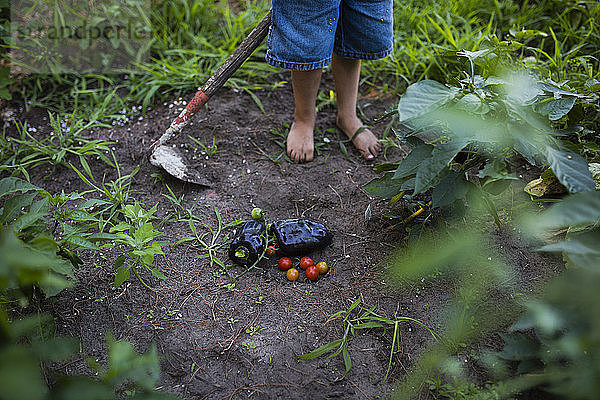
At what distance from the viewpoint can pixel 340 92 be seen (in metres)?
2.43

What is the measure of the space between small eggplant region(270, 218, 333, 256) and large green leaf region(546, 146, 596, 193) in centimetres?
87

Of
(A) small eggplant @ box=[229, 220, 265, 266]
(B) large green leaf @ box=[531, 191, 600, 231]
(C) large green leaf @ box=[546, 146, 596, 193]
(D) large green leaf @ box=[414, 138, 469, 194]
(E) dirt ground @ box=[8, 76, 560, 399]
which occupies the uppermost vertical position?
(B) large green leaf @ box=[531, 191, 600, 231]

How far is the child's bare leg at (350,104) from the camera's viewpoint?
235 centimetres

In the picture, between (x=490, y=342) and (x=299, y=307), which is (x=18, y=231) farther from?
(x=490, y=342)

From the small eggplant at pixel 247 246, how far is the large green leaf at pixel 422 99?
2.57ft

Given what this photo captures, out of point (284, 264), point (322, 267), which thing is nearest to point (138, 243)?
point (284, 264)

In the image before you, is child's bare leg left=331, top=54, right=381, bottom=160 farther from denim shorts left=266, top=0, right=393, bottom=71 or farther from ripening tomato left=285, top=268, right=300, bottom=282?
ripening tomato left=285, top=268, right=300, bottom=282

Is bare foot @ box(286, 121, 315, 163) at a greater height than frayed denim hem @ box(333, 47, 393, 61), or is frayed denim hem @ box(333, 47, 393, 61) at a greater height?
frayed denim hem @ box(333, 47, 393, 61)

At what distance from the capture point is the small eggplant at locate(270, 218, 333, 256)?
1846 mm

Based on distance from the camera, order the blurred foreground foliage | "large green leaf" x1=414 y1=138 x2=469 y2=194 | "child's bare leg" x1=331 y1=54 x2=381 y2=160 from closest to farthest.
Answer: the blurred foreground foliage → "large green leaf" x1=414 y1=138 x2=469 y2=194 → "child's bare leg" x1=331 y1=54 x2=381 y2=160

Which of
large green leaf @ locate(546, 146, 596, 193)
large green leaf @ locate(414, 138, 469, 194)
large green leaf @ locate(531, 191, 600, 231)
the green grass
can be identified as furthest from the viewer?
the green grass

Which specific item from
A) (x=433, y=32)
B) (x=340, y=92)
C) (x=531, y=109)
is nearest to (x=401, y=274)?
(x=531, y=109)

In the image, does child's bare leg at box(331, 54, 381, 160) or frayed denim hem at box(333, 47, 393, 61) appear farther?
child's bare leg at box(331, 54, 381, 160)

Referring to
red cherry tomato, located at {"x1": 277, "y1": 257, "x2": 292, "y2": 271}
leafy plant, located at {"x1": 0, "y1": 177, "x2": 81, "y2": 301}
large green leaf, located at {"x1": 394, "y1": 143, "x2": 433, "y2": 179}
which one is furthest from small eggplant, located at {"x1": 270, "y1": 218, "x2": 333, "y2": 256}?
leafy plant, located at {"x1": 0, "y1": 177, "x2": 81, "y2": 301}
